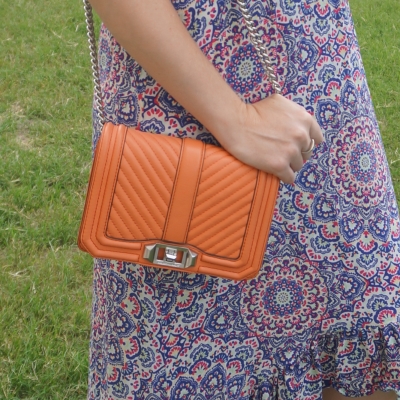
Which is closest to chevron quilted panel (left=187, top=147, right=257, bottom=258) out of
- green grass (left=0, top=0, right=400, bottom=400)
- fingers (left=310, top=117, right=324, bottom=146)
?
fingers (left=310, top=117, right=324, bottom=146)

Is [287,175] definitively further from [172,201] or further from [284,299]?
[284,299]

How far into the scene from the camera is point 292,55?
114 cm

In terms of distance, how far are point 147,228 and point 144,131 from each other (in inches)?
6.5

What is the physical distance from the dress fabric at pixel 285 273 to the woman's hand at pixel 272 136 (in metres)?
0.08

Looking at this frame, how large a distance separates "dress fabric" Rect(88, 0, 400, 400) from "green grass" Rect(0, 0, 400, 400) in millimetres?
774

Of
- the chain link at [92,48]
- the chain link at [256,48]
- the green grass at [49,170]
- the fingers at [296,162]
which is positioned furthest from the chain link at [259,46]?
the green grass at [49,170]

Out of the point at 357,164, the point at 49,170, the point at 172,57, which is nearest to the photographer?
the point at 172,57

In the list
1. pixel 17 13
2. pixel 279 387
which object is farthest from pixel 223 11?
pixel 17 13

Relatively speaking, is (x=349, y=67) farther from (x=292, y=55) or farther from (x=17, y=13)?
(x=17, y=13)

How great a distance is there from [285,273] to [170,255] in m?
0.28

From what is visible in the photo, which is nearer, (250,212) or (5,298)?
(250,212)

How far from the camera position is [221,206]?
43.9 inches

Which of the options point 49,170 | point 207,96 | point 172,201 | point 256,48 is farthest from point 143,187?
point 49,170

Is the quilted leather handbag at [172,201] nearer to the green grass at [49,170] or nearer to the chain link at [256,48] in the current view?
the chain link at [256,48]
